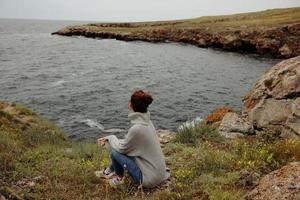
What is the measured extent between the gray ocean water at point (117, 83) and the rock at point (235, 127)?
22.3ft

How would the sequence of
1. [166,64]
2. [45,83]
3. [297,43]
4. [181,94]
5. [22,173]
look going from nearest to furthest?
[22,173] < [181,94] < [45,83] < [166,64] < [297,43]

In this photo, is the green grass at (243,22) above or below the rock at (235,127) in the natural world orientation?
above

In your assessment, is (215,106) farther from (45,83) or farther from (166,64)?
(166,64)

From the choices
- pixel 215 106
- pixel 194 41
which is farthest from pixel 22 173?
pixel 194 41

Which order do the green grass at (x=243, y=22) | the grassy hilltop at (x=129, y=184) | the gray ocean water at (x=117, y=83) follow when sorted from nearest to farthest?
the grassy hilltop at (x=129, y=184) → the gray ocean water at (x=117, y=83) → the green grass at (x=243, y=22)

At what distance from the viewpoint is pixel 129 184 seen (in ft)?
27.1

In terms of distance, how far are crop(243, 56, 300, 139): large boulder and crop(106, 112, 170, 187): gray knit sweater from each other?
7.29m

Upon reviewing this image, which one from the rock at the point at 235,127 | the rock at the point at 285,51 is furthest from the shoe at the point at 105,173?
the rock at the point at 285,51

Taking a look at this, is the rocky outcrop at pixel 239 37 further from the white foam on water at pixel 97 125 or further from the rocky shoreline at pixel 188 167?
the rocky shoreline at pixel 188 167

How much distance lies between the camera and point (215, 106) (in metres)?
28.4

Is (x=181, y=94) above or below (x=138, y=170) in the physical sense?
below

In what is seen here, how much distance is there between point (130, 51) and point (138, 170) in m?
59.5

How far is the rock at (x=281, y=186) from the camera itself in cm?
657

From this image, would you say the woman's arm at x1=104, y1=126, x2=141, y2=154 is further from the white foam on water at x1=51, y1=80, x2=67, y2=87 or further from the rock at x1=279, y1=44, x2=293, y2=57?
the rock at x1=279, y1=44, x2=293, y2=57
